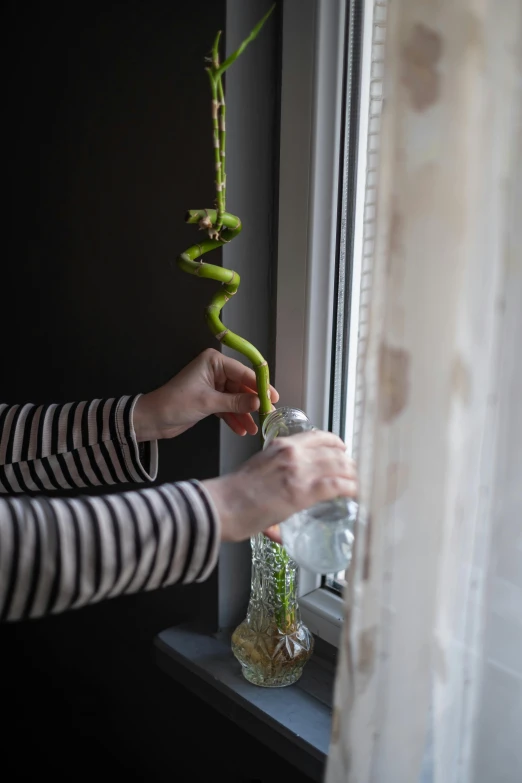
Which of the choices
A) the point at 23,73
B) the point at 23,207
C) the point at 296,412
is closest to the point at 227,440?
the point at 296,412

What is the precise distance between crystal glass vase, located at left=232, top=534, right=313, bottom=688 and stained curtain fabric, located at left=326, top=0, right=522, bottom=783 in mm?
247

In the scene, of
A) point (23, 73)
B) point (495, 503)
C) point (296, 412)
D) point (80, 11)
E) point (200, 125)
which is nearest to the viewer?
point (495, 503)

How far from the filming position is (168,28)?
98 centimetres

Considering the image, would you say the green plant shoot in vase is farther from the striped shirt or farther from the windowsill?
the striped shirt

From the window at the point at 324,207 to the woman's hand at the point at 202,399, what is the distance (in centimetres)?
9

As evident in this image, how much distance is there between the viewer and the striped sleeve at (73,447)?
0.97 meters

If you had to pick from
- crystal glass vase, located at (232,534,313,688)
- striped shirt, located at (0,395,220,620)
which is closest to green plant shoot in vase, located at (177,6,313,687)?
crystal glass vase, located at (232,534,313,688)

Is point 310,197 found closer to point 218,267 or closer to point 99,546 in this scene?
point 218,267

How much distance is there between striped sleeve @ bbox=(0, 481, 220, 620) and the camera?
0.62 meters

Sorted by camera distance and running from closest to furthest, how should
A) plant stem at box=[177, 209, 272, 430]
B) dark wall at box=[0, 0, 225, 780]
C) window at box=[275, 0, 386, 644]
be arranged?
plant stem at box=[177, 209, 272, 430] → window at box=[275, 0, 386, 644] → dark wall at box=[0, 0, 225, 780]

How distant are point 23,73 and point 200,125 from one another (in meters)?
0.48

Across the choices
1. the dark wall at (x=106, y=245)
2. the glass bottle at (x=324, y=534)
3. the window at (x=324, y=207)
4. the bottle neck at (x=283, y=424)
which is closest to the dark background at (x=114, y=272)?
the dark wall at (x=106, y=245)

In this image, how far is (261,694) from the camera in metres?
1.00

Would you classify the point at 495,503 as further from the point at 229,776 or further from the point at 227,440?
the point at 229,776
